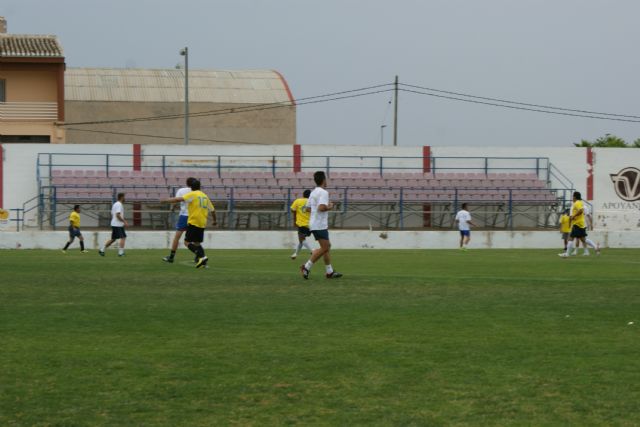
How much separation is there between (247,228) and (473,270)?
23.8m

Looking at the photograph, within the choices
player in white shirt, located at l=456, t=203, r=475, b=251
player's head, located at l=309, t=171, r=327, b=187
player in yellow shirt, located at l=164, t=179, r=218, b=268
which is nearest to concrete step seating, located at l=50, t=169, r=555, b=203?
player in white shirt, located at l=456, t=203, r=475, b=251

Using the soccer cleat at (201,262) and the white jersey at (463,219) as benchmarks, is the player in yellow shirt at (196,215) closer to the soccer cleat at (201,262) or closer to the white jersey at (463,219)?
the soccer cleat at (201,262)

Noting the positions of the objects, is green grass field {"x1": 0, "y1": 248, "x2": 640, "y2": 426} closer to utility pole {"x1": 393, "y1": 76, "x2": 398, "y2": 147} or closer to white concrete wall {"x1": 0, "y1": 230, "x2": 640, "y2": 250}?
white concrete wall {"x1": 0, "y1": 230, "x2": 640, "y2": 250}

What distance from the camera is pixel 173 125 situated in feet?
225

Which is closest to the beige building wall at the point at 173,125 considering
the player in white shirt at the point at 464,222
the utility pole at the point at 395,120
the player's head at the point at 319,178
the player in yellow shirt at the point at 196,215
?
the utility pole at the point at 395,120

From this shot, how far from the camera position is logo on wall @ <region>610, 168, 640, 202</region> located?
4906cm

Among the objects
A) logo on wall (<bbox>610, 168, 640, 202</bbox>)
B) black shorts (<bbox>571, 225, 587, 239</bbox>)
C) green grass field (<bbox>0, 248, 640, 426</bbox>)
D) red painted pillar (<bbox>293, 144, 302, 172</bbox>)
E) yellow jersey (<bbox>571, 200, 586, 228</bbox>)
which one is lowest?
green grass field (<bbox>0, 248, 640, 426</bbox>)

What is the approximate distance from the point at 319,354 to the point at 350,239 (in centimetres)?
2992

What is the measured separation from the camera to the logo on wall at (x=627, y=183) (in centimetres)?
4906

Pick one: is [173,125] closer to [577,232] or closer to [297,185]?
[297,185]

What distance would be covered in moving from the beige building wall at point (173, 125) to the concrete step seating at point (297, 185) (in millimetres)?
23029

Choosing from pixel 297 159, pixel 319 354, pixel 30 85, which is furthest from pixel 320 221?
pixel 30 85

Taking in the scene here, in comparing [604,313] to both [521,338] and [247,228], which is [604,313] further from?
[247,228]

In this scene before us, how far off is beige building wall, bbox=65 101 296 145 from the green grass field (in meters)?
52.4
